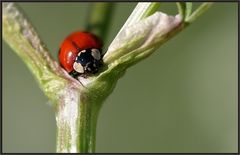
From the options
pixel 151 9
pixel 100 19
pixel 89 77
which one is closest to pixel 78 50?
pixel 100 19

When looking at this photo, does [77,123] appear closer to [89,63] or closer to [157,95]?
[89,63]

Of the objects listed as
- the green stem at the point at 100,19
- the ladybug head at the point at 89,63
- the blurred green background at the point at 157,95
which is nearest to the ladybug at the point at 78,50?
the ladybug head at the point at 89,63

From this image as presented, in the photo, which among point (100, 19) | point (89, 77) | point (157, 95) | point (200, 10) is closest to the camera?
point (200, 10)

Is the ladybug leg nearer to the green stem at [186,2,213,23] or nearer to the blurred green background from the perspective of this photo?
the green stem at [186,2,213,23]

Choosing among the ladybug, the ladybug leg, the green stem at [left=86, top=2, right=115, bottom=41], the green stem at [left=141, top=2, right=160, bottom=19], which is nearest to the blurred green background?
the green stem at [left=86, top=2, right=115, bottom=41]

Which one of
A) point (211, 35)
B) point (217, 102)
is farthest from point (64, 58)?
point (211, 35)

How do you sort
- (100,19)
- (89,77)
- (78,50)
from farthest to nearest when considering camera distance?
(100,19)
(78,50)
(89,77)

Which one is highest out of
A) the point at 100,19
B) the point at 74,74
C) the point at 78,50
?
the point at 100,19
